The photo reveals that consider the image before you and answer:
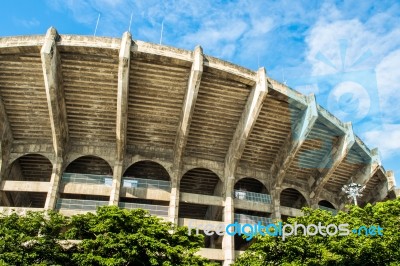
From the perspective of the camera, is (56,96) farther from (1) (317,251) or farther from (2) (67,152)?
(1) (317,251)

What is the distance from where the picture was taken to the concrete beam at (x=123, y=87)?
22688 millimetres

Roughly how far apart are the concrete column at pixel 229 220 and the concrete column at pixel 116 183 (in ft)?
26.5

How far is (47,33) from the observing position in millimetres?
22766

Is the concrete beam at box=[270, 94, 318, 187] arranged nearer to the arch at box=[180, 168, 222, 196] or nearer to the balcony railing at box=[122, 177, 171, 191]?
the arch at box=[180, 168, 222, 196]

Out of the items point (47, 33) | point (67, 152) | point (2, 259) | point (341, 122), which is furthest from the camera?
point (341, 122)

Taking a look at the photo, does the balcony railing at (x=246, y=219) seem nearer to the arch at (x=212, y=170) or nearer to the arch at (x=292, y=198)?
the arch at (x=212, y=170)

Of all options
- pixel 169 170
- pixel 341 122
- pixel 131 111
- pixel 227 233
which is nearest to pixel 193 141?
pixel 169 170

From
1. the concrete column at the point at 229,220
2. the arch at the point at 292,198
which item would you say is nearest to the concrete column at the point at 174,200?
the concrete column at the point at 229,220

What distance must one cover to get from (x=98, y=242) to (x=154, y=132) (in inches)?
529

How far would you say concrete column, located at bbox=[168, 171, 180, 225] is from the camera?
81.6ft

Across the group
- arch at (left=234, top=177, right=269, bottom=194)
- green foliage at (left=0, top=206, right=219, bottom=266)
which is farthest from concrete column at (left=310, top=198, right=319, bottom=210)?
green foliage at (left=0, top=206, right=219, bottom=266)

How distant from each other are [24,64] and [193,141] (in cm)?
1340

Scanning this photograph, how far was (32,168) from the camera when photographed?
2908 centimetres

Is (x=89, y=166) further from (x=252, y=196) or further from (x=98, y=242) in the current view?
(x=98, y=242)
